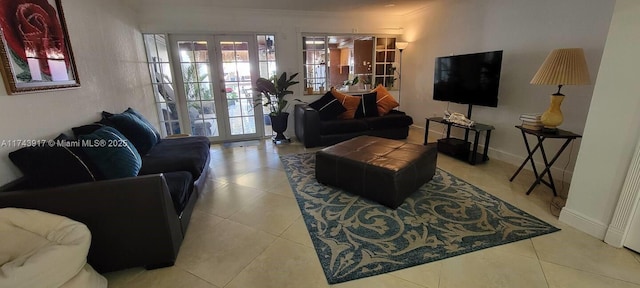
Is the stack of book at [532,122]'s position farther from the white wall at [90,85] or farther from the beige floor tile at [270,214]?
the white wall at [90,85]

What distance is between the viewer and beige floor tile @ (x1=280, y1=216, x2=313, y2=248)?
1.90 metres

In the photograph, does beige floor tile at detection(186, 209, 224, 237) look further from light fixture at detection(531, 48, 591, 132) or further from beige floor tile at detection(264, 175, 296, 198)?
light fixture at detection(531, 48, 591, 132)

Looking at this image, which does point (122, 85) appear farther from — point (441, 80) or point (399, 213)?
point (441, 80)

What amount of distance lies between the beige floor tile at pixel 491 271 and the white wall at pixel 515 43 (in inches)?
71.6

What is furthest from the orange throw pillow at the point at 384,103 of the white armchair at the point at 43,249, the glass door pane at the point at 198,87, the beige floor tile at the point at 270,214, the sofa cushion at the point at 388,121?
the white armchair at the point at 43,249

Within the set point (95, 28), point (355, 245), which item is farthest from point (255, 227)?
point (95, 28)

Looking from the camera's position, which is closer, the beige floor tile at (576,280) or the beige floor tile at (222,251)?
the beige floor tile at (576,280)

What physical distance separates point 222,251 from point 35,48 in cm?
197

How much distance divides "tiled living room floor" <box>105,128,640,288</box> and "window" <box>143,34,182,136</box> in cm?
268

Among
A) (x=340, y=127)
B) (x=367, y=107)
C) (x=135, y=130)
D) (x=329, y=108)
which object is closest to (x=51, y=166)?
(x=135, y=130)

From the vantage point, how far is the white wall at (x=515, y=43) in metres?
2.54

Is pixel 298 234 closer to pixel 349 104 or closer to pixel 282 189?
pixel 282 189

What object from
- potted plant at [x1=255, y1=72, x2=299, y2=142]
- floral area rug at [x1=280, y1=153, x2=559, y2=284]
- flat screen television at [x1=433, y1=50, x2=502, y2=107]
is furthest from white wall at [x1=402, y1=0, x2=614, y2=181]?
potted plant at [x1=255, y1=72, x2=299, y2=142]

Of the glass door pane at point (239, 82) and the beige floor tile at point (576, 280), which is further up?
the glass door pane at point (239, 82)
